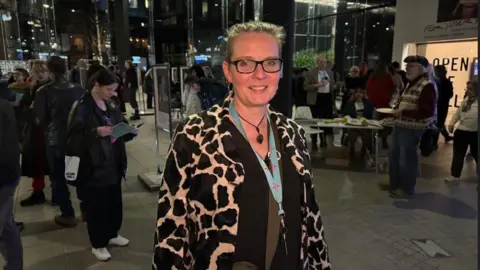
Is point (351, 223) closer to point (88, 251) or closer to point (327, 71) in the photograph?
point (88, 251)

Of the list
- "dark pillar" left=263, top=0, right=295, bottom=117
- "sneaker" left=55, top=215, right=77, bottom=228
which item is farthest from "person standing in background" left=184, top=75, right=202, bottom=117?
"sneaker" left=55, top=215, right=77, bottom=228

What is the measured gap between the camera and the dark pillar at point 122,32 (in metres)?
13.2

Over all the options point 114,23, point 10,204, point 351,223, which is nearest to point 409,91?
point 351,223

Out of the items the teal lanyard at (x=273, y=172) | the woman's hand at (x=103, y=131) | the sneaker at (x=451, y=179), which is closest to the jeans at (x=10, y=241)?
the woman's hand at (x=103, y=131)

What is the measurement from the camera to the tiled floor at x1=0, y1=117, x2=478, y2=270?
118 inches

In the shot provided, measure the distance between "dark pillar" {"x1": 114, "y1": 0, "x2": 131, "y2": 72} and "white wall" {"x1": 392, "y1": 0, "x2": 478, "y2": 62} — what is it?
9246mm

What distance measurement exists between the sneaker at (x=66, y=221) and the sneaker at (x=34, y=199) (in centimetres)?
76

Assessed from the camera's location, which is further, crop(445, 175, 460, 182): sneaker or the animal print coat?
crop(445, 175, 460, 182): sneaker

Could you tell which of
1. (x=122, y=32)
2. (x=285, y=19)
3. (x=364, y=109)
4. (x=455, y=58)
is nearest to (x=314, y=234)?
(x=285, y=19)

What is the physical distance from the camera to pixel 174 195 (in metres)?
1.23

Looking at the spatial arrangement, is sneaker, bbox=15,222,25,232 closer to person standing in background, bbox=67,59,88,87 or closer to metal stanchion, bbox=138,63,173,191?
metal stanchion, bbox=138,63,173,191

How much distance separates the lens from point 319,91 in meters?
7.02

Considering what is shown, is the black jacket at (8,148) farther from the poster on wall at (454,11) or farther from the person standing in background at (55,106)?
the poster on wall at (454,11)

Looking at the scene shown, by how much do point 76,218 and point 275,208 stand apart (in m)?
3.22
